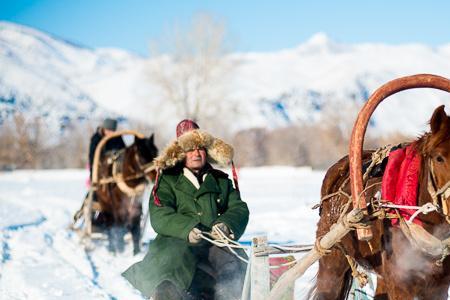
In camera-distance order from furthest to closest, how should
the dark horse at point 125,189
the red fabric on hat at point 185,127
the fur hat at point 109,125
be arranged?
the fur hat at point 109,125 → the dark horse at point 125,189 → the red fabric on hat at point 185,127

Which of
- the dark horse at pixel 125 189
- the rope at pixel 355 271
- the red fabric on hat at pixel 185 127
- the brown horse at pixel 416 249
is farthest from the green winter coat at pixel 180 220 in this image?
the dark horse at pixel 125 189

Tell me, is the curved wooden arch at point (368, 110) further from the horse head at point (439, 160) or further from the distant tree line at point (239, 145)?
the distant tree line at point (239, 145)

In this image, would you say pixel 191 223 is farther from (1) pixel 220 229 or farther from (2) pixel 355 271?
(2) pixel 355 271

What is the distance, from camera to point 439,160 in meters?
3.20

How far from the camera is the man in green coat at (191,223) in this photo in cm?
421

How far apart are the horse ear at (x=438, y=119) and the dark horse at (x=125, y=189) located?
6497 mm

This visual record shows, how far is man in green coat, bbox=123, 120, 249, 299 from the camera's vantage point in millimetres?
4215

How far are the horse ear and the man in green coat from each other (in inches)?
69.2

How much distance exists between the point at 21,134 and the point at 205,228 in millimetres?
46211

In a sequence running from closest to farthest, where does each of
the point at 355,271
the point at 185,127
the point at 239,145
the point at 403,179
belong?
the point at 403,179, the point at 355,271, the point at 185,127, the point at 239,145

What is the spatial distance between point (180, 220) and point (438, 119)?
1.99 m

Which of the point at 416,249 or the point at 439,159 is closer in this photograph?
the point at 439,159

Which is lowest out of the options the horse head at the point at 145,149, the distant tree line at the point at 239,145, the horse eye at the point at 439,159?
the distant tree line at the point at 239,145

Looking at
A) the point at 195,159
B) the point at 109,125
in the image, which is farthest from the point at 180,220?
the point at 109,125
